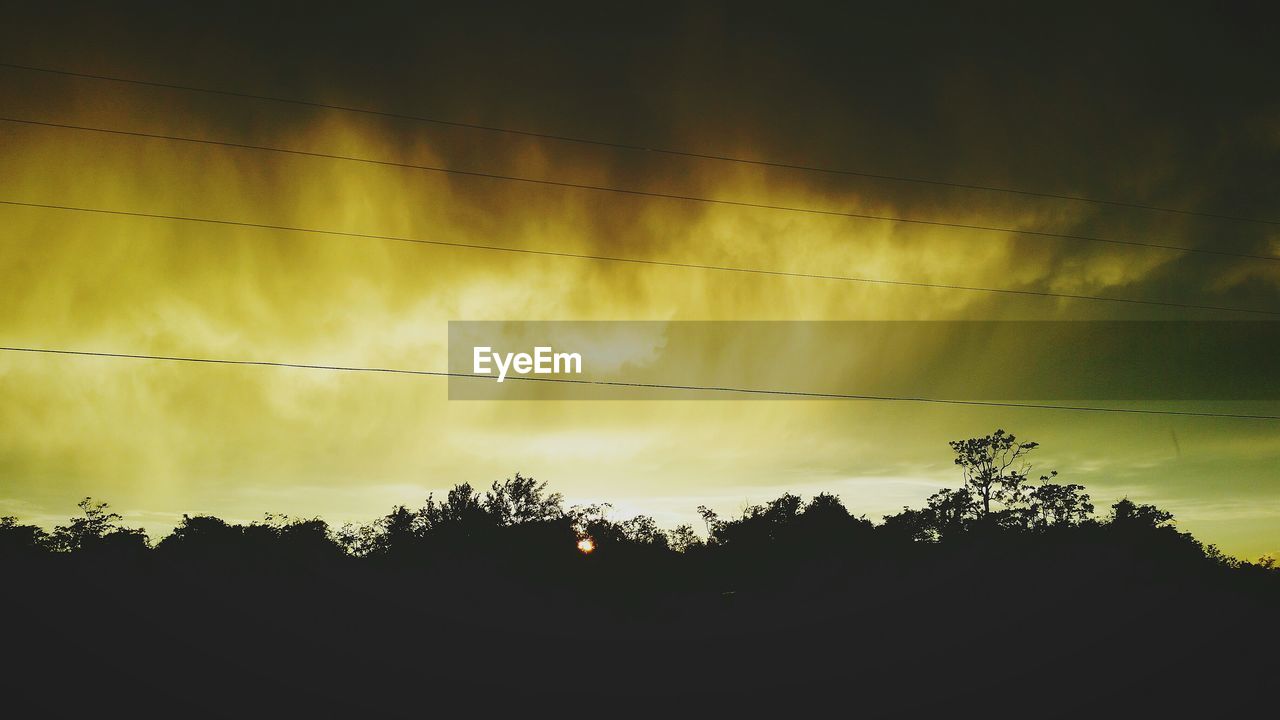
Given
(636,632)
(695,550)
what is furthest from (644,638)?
(695,550)

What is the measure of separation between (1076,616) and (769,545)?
28.3 m

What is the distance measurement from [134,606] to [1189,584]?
4978cm

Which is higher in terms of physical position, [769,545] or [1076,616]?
[769,545]

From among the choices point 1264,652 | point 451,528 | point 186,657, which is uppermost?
point 451,528

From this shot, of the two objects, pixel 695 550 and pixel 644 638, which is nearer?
pixel 644 638

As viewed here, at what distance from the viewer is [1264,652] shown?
21047 millimetres

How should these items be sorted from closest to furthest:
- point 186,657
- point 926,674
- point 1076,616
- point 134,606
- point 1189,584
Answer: point 926,674, point 186,657, point 1076,616, point 134,606, point 1189,584

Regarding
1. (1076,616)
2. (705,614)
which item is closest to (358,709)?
(705,614)

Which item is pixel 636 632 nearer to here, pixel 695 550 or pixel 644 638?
pixel 644 638

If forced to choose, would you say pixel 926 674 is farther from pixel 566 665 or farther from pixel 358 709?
pixel 358 709

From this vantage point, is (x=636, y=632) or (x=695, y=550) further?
(x=695, y=550)

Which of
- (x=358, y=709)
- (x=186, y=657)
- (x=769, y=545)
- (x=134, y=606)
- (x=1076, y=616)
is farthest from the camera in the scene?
(x=769, y=545)

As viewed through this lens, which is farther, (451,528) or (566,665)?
(451,528)

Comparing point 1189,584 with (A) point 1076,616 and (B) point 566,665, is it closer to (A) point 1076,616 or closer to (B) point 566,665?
(A) point 1076,616
